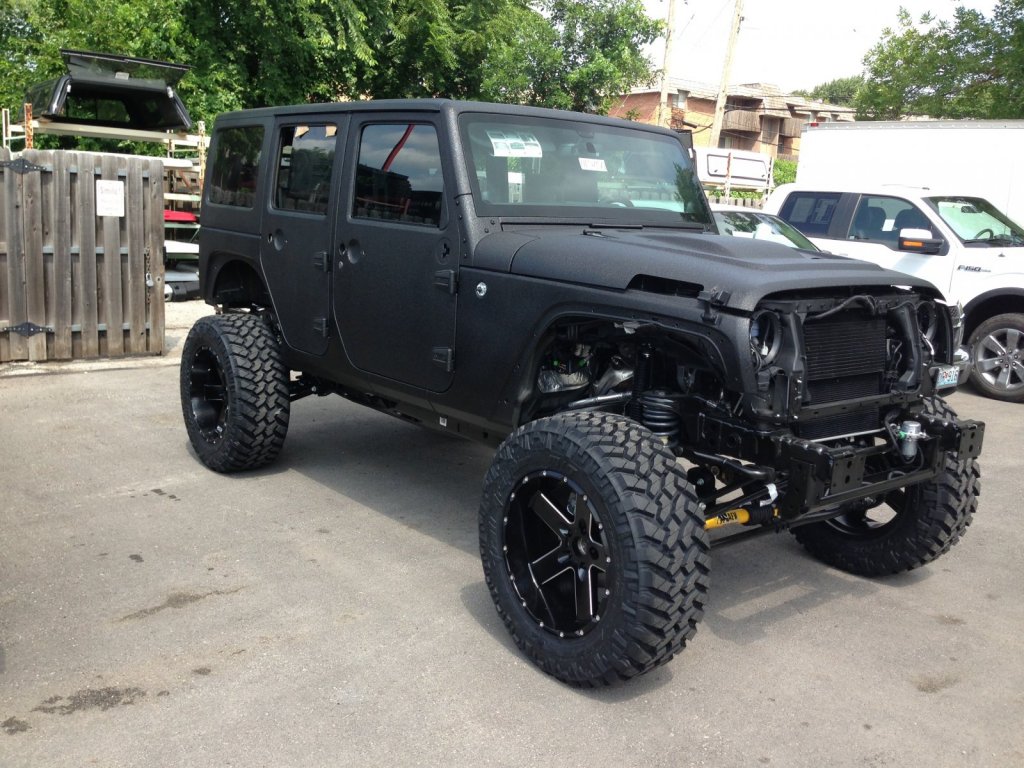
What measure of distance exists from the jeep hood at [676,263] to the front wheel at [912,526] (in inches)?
32.4

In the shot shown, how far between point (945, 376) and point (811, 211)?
23.3 feet

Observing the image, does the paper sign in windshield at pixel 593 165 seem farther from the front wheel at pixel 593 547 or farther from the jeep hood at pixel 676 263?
the front wheel at pixel 593 547

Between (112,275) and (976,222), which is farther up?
(976,222)

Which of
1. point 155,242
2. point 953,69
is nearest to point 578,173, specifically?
point 155,242

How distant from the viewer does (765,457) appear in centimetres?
351

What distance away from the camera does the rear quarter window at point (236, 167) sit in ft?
19.0

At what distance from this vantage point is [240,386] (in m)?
5.44

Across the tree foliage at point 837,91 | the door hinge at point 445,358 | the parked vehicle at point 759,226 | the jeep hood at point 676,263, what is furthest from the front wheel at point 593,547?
the tree foliage at point 837,91

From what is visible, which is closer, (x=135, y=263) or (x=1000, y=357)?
(x=135, y=263)

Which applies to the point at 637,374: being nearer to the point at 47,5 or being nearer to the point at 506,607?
the point at 506,607

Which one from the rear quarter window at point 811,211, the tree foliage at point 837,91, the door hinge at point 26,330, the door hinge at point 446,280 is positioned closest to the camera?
the door hinge at point 446,280

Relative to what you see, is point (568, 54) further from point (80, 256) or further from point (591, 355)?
point (591, 355)

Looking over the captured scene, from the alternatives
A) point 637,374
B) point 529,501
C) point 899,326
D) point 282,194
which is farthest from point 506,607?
point 282,194

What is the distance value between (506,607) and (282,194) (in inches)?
115
